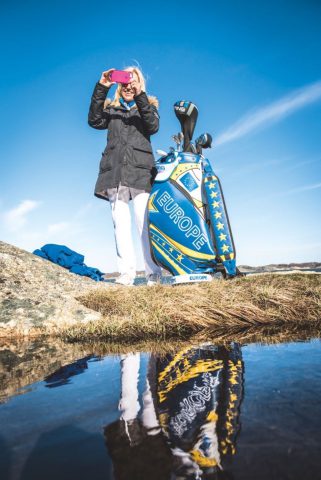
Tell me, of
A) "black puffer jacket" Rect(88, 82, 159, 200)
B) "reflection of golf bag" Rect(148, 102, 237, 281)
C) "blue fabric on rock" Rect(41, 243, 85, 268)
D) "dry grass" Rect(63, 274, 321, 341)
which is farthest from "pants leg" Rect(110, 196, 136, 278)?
"dry grass" Rect(63, 274, 321, 341)

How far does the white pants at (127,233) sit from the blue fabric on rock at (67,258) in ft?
4.74

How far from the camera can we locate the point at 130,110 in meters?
4.46

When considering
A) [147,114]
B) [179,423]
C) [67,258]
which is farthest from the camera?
[67,258]

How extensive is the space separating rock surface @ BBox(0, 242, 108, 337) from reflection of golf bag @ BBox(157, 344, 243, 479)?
139 centimetres

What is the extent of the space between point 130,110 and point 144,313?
342 centimetres

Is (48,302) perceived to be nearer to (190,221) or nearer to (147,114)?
(190,221)

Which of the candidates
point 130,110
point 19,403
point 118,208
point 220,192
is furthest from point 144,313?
point 130,110

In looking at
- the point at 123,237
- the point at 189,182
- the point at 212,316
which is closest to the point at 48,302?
the point at 212,316

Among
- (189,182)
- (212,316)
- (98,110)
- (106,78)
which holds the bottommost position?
(212,316)

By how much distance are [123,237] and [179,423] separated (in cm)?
365

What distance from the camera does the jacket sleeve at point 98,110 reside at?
394 centimetres

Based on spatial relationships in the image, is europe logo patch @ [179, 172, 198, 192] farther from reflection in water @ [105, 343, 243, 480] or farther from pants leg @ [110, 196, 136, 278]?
reflection in water @ [105, 343, 243, 480]

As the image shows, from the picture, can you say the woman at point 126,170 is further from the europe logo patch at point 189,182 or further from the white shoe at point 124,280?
the europe logo patch at point 189,182

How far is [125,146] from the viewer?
4277 mm
